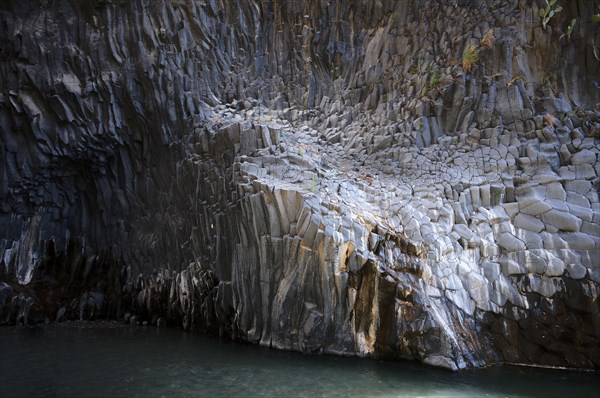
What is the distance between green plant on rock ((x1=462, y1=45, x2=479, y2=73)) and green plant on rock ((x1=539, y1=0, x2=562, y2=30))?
1732 millimetres

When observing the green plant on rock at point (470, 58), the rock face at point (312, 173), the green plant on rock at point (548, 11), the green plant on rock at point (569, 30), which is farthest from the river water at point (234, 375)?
the green plant on rock at point (548, 11)

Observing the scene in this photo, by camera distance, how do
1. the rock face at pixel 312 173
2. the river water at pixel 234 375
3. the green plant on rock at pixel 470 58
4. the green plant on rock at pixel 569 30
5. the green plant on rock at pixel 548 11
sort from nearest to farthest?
the river water at pixel 234 375
the rock face at pixel 312 173
the green plant on rock at pixel 569 30
the green plant on rock at pixel 548 11
the green plant on rock at pixel 470 58

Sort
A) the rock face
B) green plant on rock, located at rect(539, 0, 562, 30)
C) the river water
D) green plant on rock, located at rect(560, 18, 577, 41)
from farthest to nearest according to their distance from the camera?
green plant on rock, located at rect(539, 0, 562, 30), green plant on rock, located at rect(560, 18, 577, 41), the rock face, the river water

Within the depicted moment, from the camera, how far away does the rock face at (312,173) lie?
8.60m

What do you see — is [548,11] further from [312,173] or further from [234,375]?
[234,375]

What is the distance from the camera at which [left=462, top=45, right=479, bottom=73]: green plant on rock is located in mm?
11906

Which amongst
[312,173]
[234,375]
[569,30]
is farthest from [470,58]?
[234,375]

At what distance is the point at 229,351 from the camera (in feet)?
29.4

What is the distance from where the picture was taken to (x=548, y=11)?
448 inches

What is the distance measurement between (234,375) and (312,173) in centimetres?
475

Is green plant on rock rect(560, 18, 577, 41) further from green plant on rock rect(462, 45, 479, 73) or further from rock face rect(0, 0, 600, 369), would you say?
green plant on rock rect(462, 45, 479, 73)

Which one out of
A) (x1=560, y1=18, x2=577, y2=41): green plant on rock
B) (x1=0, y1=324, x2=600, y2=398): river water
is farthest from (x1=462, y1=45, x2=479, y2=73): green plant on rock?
(x1=0, y1=324, x2=600, y2=398): river water

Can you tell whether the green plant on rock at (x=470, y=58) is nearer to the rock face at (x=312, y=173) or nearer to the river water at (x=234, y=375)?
the rock face at (x=312, y=173)

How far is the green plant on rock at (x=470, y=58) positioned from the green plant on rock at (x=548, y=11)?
173cm
